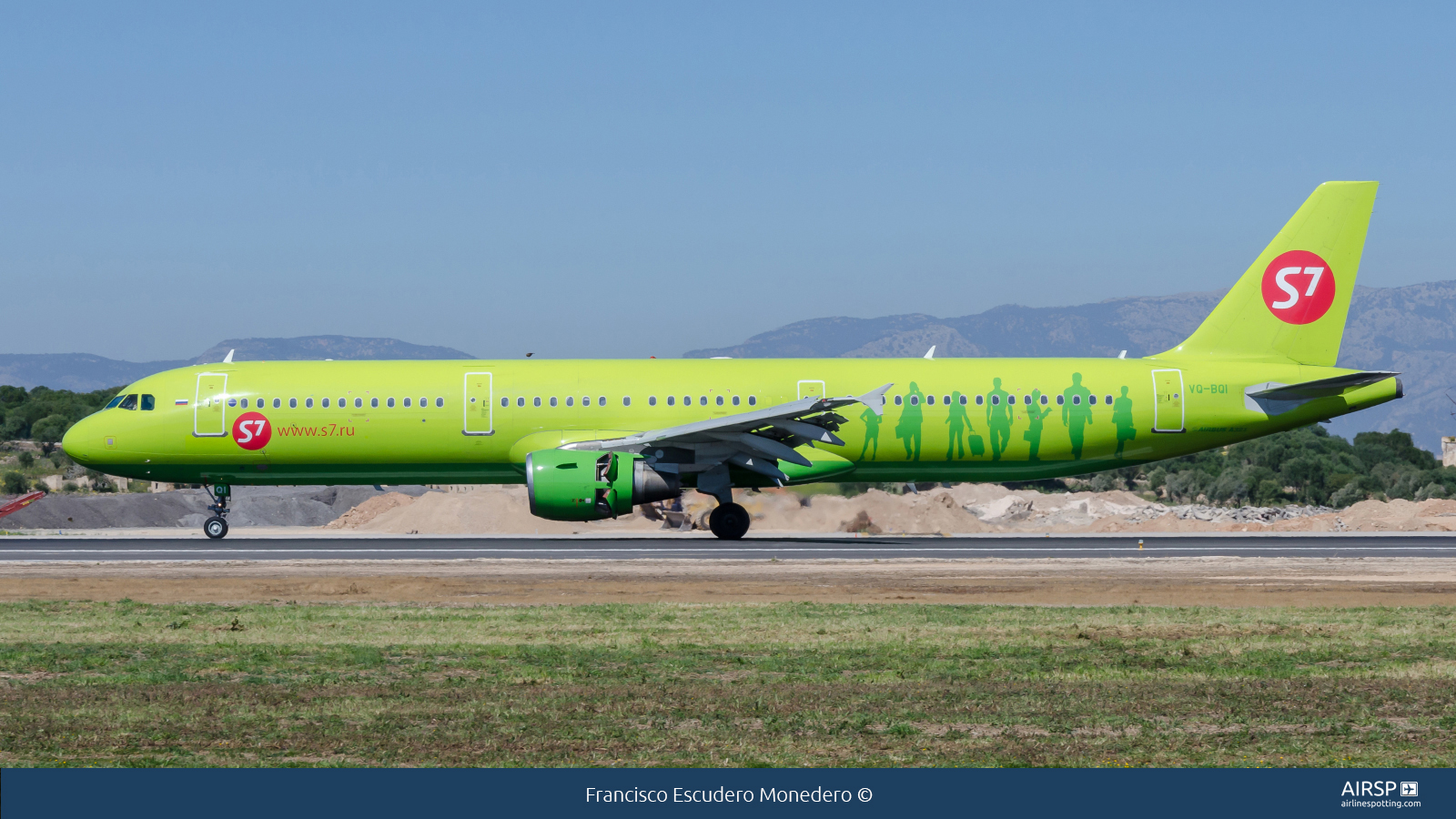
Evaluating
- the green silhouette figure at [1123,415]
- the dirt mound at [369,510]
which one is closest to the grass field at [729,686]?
the green silhouette figure at [1123,415]

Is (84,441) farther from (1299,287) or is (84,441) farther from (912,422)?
(1299,287)

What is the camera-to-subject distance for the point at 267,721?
398 inches

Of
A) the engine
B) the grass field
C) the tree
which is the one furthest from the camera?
the tree

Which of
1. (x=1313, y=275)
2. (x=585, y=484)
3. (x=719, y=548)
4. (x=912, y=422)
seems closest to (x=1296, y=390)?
(x=1313, y=275)

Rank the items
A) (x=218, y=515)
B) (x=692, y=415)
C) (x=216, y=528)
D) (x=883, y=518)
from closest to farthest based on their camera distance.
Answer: (x=692, y=415) → (x=216, y=528) → (x=218, y=515) → (x=883, y=518)

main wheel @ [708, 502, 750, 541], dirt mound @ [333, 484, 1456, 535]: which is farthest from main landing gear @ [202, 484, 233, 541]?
main wheel @ [708, 502, 750, 541]

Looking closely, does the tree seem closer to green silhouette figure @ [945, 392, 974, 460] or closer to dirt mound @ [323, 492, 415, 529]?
dirt mound @ [323, 492, 415, 529]

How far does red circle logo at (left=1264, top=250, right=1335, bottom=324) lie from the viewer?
32688 mm

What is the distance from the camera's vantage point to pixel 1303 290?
32.7 meters

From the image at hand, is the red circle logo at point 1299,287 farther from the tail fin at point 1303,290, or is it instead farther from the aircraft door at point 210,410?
the aircraft door at point 210,410

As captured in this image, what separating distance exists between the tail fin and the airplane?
829 millimetres

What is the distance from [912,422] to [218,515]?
15949mm

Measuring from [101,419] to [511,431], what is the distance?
946 cm
